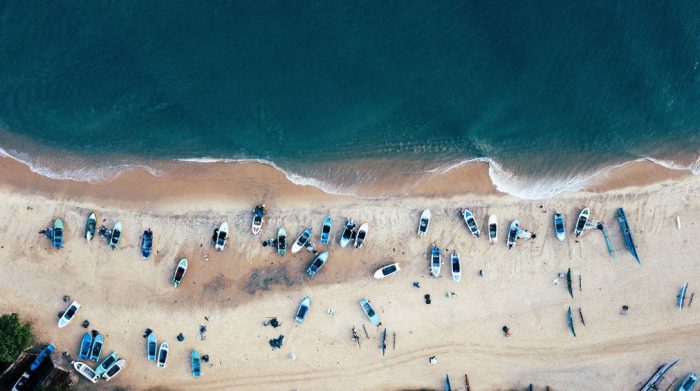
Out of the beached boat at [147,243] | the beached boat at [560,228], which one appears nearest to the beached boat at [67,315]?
the beached boat at [147,243]

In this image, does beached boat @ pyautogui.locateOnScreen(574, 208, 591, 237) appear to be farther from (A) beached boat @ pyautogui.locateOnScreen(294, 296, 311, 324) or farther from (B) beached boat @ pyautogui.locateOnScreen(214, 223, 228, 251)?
(B) beached boat @ pyautogui.locateOnScreen(214, 223, 228, 251)

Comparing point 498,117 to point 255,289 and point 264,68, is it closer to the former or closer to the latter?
point 264,68

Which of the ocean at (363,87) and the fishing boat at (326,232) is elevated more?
the ocean at (363,87)

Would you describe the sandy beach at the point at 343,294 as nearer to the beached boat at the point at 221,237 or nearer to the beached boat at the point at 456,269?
the beached boat at the point at 456,269

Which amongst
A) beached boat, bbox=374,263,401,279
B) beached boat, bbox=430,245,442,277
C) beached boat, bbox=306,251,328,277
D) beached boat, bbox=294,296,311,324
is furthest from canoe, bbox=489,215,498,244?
beached boat, bbox=294,296,311,324

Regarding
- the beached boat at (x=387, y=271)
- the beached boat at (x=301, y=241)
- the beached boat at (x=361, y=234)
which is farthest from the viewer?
the beached boat at (x=361, y=234)
